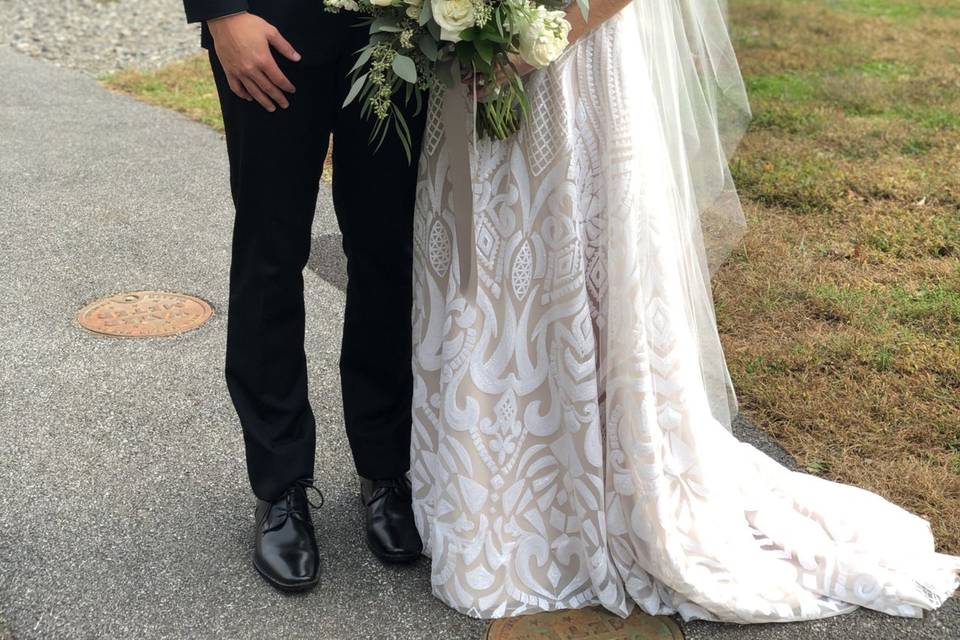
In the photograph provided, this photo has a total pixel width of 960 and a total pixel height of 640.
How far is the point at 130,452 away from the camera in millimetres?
3139

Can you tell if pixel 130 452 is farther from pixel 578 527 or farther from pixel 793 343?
pixel 793 343

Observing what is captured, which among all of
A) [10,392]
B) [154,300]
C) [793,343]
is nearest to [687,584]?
[793,343]

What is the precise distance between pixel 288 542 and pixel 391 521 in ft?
0.89

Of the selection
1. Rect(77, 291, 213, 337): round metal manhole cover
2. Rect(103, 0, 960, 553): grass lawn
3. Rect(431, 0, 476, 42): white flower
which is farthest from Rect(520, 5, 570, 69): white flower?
Rect(77, 291, 213, 337): round metal manhole cover

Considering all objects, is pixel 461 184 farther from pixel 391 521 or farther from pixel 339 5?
pixel 391 521

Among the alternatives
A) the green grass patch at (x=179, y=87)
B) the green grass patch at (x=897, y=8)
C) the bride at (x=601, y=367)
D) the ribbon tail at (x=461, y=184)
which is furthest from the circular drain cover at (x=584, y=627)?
the green grass patch at (x=897, y=8)

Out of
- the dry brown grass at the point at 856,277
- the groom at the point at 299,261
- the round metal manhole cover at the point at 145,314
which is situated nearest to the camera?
the groom at the point at 299,261

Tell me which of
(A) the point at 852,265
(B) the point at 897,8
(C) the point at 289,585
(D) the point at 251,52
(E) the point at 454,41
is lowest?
(C) the point at 289,585

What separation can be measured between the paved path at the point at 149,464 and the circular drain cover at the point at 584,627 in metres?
0.05

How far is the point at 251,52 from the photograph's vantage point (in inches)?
84.8

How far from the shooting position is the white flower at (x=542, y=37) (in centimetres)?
198

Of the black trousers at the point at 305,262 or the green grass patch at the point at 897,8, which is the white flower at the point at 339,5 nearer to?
the black trousers at the point at 305,262

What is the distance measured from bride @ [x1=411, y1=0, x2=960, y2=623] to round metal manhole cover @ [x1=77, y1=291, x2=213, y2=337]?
176cm

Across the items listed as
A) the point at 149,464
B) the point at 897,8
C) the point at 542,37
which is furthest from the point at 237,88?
the point at 897,8
